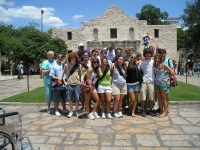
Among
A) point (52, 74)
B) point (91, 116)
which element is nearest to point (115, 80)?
point (91, 116)

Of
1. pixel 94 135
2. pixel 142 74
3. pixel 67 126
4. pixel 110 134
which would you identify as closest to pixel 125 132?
pixel 110 134

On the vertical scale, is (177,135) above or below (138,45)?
below

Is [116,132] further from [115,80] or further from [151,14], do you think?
[151,14]

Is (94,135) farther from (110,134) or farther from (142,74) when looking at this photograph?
(142,74)

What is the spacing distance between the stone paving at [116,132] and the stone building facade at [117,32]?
2647 cm


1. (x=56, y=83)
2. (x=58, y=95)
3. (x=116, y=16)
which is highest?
(x=116, y=16)

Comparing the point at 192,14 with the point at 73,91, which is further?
the point at 192,14

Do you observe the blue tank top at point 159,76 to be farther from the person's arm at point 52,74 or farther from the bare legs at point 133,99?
the person's arm at point 52,74

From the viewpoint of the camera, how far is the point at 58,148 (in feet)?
13.0

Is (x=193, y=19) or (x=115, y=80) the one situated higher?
(x=193, y=19)

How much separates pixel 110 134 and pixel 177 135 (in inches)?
59.1

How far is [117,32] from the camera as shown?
31969 millimetres

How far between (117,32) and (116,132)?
28.5 m

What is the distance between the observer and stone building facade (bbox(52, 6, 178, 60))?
31.8m
